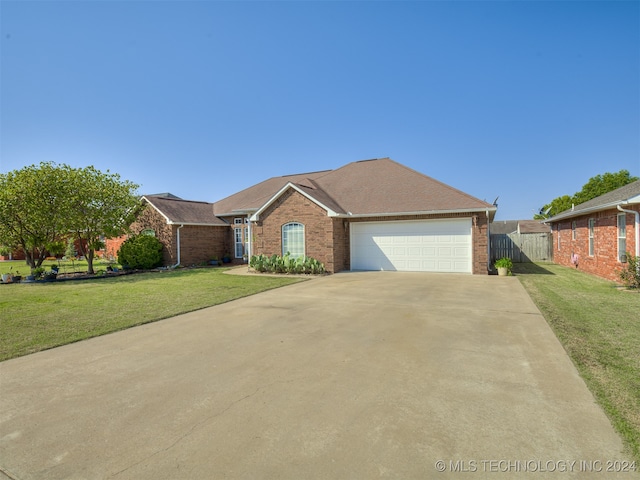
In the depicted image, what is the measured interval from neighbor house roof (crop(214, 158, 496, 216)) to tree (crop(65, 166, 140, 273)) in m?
6.27

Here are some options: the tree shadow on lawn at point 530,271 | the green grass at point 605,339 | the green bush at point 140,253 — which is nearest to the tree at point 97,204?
the green bush at point 140,253

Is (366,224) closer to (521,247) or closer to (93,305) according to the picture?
(93,305)

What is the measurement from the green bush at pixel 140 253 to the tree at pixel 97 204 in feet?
3.35

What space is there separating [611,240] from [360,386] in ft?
47.1

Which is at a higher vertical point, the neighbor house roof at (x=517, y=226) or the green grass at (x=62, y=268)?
the neighbor house roof at (x=517, y=226)

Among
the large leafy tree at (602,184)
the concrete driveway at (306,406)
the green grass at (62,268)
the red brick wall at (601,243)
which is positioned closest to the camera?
the concrete driveway at (306,406)

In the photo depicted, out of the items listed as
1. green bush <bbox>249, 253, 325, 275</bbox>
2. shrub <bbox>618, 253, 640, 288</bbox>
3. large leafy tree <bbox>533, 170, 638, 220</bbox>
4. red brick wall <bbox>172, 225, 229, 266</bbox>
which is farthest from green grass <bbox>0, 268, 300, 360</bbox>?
large leafy tree <bbox>533, 170, 638, 220</bbox>

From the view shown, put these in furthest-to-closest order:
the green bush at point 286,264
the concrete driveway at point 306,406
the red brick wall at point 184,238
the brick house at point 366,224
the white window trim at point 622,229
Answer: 1. the red brick wall at point 184,238
2. the green bush at point 286,264
3. the brick house at point 366,224
4. the white window trim at point 622,229
5. the concrete driveway at point 306,406

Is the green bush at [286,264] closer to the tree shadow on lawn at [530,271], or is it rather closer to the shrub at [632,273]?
the tree shadow on lawn at [530,271]

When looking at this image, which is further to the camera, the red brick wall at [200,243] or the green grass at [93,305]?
the red brick wall at [200,243]

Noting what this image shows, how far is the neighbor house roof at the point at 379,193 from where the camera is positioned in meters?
15.8

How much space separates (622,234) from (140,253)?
22.9 m

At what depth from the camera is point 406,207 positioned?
53.2ft

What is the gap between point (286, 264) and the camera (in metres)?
16.2
